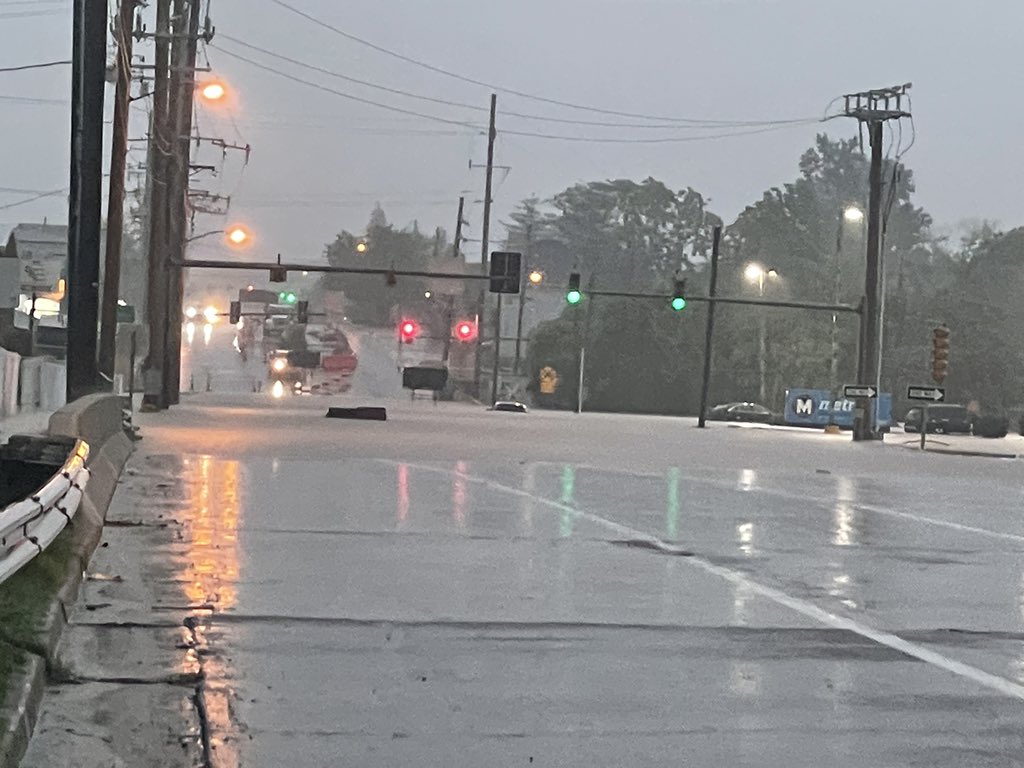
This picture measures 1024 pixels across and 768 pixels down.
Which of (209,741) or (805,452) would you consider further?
(805,452)

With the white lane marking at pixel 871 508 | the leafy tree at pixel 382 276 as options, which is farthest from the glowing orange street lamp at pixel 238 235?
the leafy tree at pixel 382 276

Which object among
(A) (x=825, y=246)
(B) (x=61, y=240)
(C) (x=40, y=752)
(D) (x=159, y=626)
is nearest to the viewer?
(C) (x=40, y=752)

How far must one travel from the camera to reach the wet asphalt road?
25.3 feet

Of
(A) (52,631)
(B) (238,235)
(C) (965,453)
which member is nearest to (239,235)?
(B) (238,235)

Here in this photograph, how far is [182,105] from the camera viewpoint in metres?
52.8

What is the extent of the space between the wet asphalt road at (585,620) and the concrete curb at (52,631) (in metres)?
0.48

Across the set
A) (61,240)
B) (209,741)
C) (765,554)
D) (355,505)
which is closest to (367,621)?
(209,741)

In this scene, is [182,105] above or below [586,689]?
above

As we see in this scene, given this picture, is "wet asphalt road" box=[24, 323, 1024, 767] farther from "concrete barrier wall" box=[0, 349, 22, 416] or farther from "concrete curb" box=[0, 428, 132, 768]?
"concrete barrier wall" box=[0, 349, 22, 416]

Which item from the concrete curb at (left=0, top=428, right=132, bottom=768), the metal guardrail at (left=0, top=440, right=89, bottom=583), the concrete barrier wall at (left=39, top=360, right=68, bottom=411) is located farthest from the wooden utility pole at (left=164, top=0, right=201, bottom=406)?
the metal guardrail at (left=0, top=440, right=89, bottom=583)

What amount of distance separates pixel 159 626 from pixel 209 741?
3001mm

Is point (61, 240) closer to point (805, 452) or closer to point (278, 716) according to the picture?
point (805, 452)

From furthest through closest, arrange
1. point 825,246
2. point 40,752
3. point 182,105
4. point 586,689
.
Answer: point 825,246 → point 182,105 → point 586,689 → point 40,752

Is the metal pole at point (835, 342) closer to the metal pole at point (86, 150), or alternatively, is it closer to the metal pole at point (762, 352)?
the metal pole at point (762, 352)
